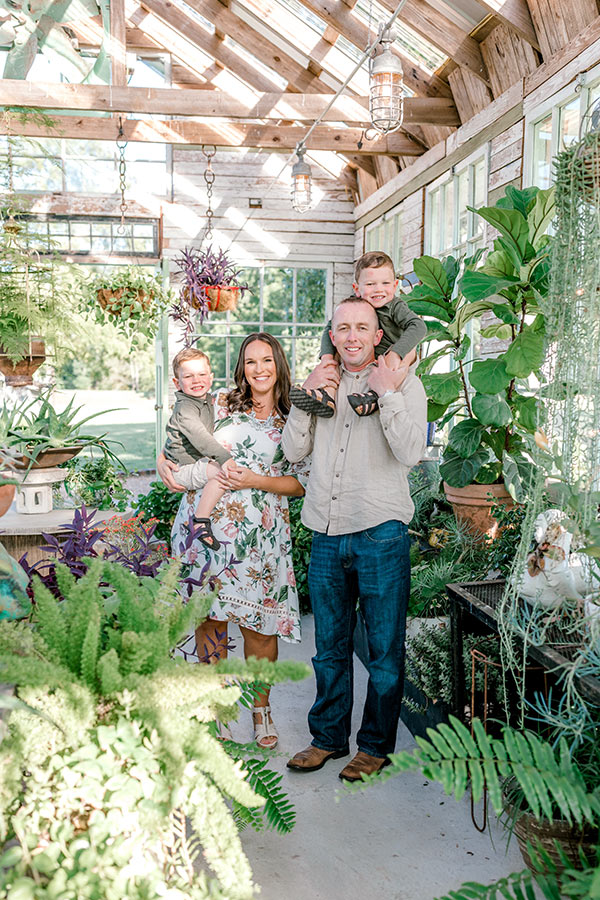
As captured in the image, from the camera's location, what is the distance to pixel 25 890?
38.6 inches

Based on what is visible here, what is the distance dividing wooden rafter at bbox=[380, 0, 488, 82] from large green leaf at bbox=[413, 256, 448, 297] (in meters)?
1.93

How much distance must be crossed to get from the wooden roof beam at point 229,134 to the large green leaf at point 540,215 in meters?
3.30

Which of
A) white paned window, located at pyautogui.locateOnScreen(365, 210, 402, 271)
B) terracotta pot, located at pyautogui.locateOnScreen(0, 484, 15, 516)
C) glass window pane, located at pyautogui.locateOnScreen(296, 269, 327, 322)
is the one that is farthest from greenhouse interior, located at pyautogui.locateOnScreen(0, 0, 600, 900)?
glass window pane, located at pyautogui.locateOnScreen(296, 269, 327, 322)

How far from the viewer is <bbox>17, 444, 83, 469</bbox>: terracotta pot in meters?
2.54

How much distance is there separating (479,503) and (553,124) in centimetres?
198

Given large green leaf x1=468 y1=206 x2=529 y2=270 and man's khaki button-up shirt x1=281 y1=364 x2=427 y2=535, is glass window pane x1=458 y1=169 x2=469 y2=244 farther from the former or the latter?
man's khaki button-up shirt x1=281 y1=364 x2=427 y2=535

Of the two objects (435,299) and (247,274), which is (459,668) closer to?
(435,299)

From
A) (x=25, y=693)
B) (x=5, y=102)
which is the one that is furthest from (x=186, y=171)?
(x=25, y=693)

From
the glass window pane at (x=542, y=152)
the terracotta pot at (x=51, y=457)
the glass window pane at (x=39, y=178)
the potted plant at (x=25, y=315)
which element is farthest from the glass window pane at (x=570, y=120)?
the glass window pane at (x=39, y=178)

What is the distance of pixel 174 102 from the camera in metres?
5.31

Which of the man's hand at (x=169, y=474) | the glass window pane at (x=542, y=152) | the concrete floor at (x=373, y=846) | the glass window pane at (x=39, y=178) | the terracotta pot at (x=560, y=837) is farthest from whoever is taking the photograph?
the glass window pane at (x=39, y=178)

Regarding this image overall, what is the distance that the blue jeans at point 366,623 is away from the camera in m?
2.32

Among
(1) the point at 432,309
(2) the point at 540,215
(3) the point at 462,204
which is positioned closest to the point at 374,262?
(2) the point at 540,215

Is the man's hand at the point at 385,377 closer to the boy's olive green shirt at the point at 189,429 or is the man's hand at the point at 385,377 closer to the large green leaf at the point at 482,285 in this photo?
the boy's olive green shirt at the point at 189,429
